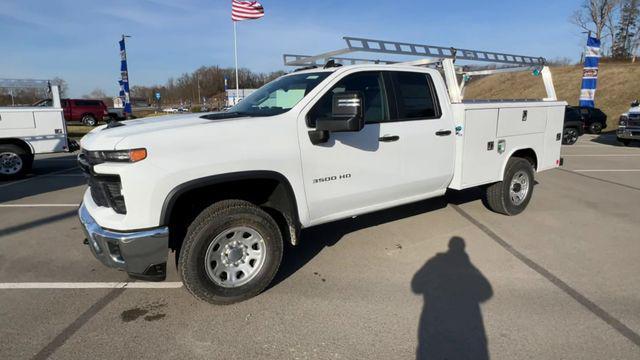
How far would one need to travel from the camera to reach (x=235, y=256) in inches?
134

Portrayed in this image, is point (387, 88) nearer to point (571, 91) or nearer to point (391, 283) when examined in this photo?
point (391, 283)

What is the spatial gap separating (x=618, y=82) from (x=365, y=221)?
42.5 metres

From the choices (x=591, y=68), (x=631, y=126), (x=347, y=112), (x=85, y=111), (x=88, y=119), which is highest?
(x=591, y=68)

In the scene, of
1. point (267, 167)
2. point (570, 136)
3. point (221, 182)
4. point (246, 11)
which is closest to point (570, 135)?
point (570, 136)

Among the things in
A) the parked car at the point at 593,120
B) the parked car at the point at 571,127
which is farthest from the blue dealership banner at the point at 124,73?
the parked car at the point at 593,120

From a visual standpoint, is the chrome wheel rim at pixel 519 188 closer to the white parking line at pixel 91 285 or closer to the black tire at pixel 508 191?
the black tire at pixel 508 191

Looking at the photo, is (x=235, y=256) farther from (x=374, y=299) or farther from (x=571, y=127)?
(x=571, y=127)

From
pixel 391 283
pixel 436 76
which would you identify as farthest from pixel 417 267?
pixel 436 76

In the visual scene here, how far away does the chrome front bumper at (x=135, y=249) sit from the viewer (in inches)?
115

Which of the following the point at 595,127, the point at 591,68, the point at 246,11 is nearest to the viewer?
the point at 595,127

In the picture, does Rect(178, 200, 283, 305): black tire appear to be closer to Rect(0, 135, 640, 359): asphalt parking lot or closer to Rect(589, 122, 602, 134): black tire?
Rect(0, 135, 640, 359): asphalt parking lot

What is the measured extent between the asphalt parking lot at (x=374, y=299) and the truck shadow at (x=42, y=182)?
2241 millimetres

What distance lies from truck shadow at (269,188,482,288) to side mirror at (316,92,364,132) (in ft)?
5.32

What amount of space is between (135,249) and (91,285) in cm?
126
